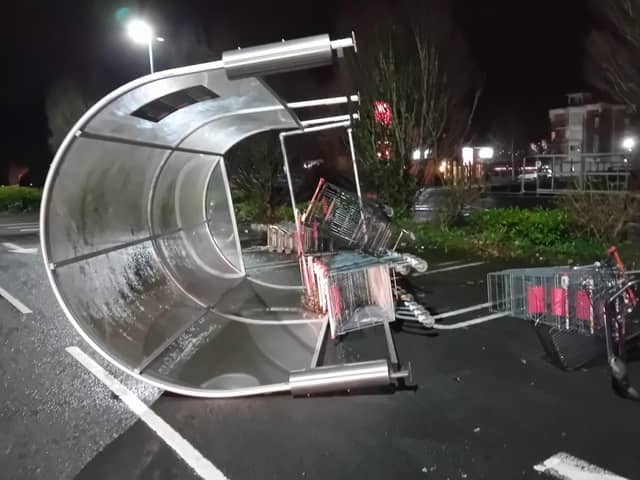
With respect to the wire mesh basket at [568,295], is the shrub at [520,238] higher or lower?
lower

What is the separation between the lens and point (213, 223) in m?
9.50

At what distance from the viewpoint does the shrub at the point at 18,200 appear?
25.6 metres

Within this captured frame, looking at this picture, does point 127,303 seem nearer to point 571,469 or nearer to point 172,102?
point 172,102

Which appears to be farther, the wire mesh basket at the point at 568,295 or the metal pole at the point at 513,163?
the metal pole at the point at 513,163

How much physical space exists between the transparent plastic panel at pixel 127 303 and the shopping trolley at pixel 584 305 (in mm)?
3451

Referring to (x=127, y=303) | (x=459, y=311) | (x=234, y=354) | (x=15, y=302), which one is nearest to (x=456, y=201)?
(x=459, y=311)

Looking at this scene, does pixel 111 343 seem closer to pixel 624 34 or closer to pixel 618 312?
pixel 618 312

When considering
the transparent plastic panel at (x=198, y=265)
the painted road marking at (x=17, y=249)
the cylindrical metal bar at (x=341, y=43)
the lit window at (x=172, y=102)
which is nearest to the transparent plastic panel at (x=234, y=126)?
the lit window at (x=172, y=102)

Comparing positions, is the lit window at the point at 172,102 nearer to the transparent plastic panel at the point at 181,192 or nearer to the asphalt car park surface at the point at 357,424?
the transparent plastic panel at the point at 181,192

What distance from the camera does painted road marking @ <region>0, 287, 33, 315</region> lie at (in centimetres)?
780

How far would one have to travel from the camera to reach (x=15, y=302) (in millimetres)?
8250

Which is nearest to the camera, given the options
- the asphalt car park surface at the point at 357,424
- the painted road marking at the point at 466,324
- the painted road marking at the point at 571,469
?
the painted road marking at the point at 571,469

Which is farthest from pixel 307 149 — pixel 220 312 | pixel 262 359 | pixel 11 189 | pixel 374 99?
pixel 11 189

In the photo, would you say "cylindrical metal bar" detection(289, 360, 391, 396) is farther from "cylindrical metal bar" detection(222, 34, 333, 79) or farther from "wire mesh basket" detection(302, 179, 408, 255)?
"wire mesh basket" detection(302, 179, 408, 255)
